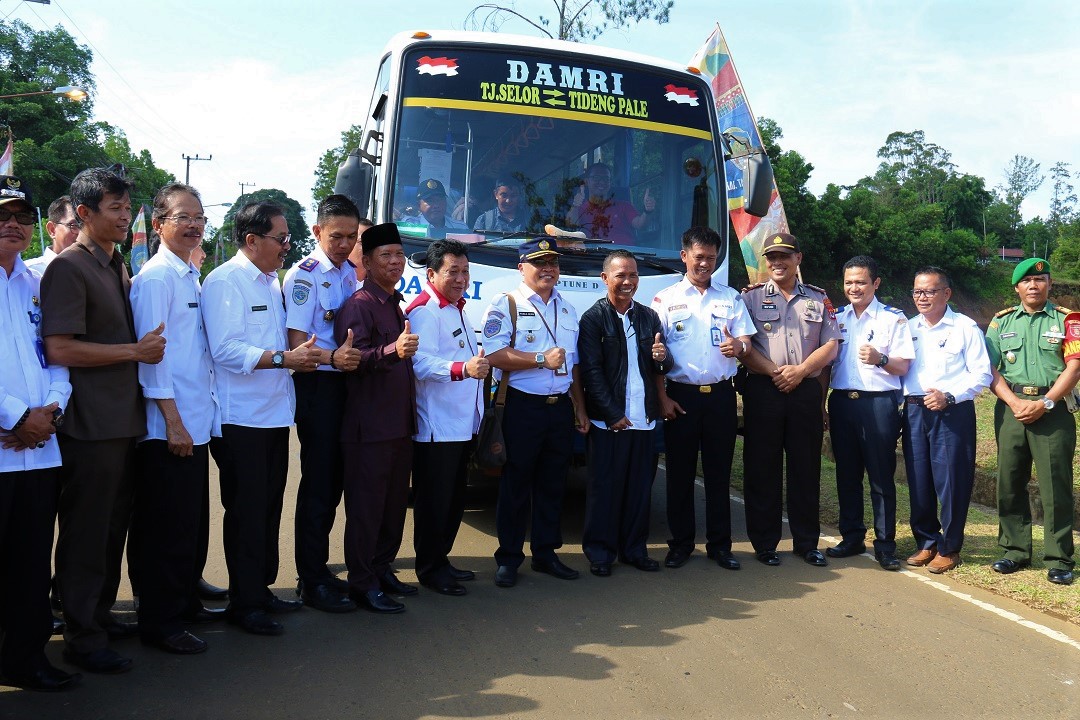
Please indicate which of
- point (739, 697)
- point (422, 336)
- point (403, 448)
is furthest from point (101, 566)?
point (739, 697)

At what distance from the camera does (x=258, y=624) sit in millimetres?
3992

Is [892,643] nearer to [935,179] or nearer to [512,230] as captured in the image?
[512,230]

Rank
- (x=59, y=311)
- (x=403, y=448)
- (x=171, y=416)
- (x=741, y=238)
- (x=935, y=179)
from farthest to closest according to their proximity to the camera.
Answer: (x=935, y=179) < (x=741, y=238) < (x=403, y=448) < (x=171, y=416) < (x=59, y=311)

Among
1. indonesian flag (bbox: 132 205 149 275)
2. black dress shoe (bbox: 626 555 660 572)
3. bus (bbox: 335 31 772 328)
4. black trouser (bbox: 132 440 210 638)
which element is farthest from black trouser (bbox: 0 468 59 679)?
indonesian flag (bbox: 132 205 149 275)

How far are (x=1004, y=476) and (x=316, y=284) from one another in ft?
14.2

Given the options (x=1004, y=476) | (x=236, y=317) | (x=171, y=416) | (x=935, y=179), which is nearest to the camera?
(x=171, y=416)

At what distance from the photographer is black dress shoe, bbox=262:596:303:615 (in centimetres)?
430

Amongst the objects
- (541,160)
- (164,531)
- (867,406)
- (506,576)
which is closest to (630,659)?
(506,576)

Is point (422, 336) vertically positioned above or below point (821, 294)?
below

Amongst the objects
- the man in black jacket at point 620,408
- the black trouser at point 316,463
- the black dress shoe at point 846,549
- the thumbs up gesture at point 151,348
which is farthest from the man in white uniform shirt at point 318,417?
the black dress shoe at point 846,549

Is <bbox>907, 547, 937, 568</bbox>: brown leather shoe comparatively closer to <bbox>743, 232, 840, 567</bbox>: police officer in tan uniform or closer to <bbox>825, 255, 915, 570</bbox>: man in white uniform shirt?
<bbox>825, 255, 915, 570</bbox>: man in white uniform shirt

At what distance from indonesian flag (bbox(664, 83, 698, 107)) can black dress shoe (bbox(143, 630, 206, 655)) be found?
4654 mm

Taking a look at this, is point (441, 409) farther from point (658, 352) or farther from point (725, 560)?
point (725, 560)

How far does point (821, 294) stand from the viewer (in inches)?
220
